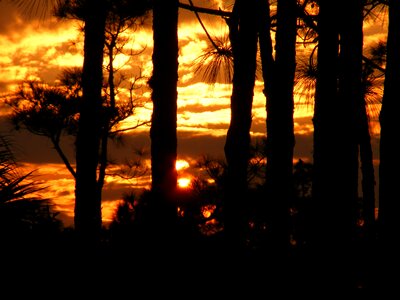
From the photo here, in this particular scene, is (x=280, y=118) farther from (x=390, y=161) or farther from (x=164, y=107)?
(x=390, y=161)

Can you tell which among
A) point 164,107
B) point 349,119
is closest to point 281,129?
point 349,119

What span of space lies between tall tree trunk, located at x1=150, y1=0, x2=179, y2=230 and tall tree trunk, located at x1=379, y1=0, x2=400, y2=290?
1.94 meters

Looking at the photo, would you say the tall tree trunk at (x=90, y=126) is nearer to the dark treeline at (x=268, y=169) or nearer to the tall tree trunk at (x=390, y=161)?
the dark treeline at (x=268, y=169)

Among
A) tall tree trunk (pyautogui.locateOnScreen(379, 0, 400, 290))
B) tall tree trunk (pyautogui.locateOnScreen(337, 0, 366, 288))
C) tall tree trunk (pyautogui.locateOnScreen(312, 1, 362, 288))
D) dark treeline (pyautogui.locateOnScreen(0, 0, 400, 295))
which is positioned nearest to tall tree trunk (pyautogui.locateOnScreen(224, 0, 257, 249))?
dark treeline (pyautogui.locateOnScreen(0, 0, 400, 295))

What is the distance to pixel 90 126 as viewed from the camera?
21.8 feet

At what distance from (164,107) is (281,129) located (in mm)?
1337

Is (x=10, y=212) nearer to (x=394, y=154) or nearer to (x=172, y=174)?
(x=172, y=174)

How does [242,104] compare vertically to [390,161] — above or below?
above

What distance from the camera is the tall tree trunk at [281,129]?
613 cm

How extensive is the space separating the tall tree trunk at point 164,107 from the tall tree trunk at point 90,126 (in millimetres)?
964

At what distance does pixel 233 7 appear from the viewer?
7.70m

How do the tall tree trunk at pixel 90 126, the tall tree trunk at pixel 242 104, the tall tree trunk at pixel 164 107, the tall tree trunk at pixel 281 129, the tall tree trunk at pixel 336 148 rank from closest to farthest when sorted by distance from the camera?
the tall tree trunk at pixel 336 148, the tall tree trunk at pixel 164 107, the tall tree trunk at pixel 281 129, the tall tree trunk at pixel 242 104, the tall tree trunk at pixel 90 126

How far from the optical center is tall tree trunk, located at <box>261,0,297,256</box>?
6.13 meters

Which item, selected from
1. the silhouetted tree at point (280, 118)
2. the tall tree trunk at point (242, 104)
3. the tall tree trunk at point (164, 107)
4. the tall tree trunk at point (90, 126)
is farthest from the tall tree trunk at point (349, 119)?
the tall tree trunk at point (90, 126)
